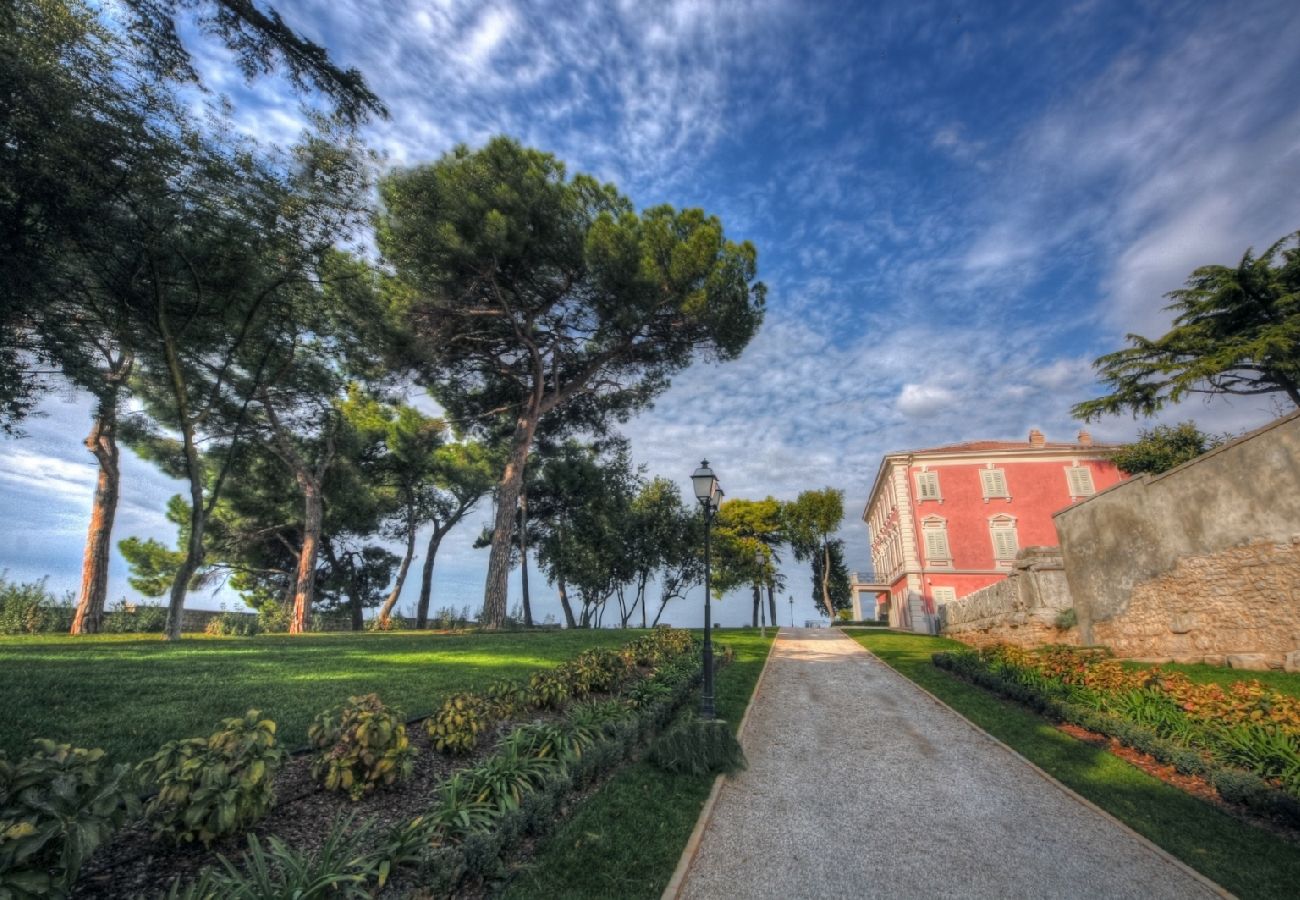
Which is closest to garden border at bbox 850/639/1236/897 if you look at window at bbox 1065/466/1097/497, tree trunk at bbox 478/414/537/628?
tree trunk at bbox 478/414/537/628

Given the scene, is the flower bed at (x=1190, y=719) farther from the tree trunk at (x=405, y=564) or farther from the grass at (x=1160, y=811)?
the tree trunk at (x=405, y=564)

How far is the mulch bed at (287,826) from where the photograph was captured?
2946mm

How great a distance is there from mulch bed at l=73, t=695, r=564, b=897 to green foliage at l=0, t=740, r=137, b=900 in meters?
0.48

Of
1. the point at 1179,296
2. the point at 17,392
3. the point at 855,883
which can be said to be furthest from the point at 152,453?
the point at 1179,296

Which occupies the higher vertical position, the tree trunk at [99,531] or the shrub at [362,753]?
the tree trunk at [99,531]

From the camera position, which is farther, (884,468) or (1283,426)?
(884,468)

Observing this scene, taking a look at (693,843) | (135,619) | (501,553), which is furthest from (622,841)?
(135,619)

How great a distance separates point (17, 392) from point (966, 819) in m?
16.3

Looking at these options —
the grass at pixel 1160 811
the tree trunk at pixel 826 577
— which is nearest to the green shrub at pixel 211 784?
the grass at pixel 1160 811

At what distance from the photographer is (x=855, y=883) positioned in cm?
409

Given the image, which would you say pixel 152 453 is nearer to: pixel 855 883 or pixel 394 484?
pixel 394 484

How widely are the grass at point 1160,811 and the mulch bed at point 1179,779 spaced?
0.13 metres

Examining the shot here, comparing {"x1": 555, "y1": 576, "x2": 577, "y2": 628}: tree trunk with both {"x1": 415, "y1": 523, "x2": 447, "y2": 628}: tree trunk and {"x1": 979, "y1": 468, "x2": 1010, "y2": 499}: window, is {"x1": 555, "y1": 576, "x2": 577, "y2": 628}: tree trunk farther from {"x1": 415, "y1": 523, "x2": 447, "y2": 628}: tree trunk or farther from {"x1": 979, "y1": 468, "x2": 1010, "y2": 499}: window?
{"x1": 979, "y1": 468, "x2": 1010, "y2": 499}: window

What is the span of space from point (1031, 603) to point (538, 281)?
17894mm
